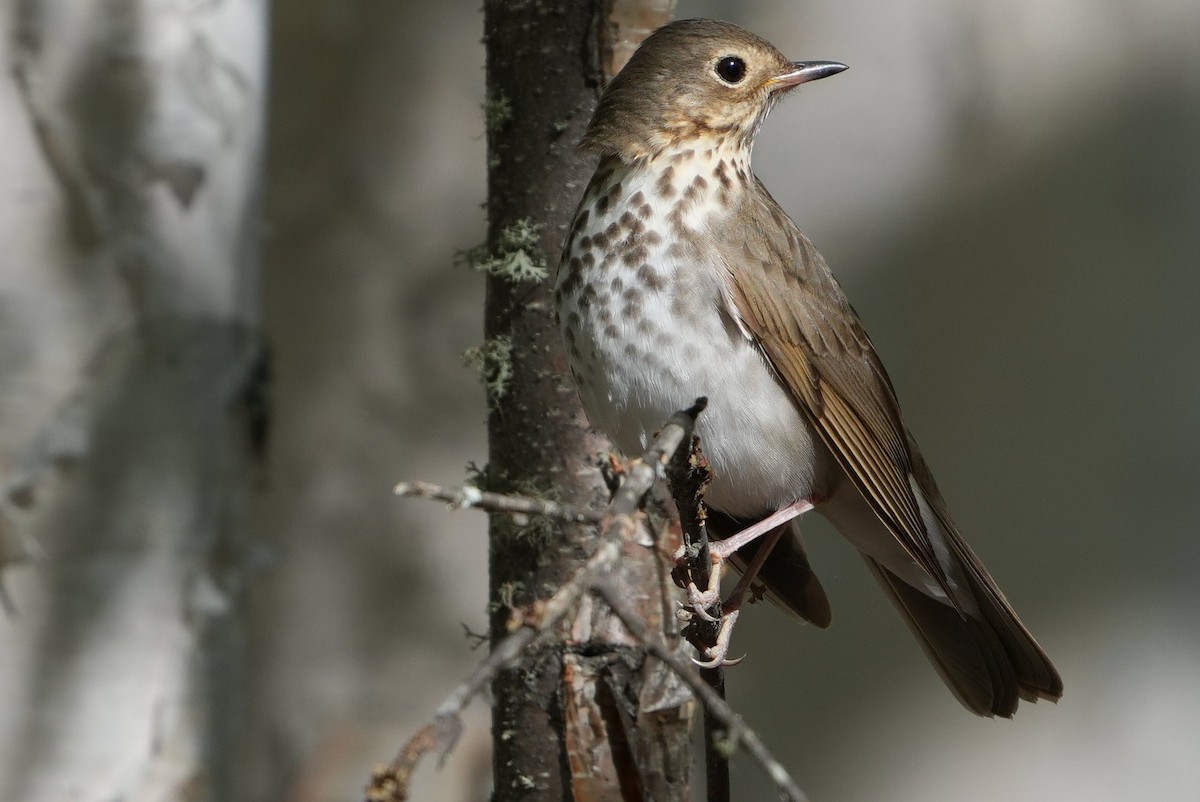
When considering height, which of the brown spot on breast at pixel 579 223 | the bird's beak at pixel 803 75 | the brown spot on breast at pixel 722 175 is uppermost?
the bird's beak at pixel 803 75

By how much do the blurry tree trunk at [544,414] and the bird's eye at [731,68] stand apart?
13cm

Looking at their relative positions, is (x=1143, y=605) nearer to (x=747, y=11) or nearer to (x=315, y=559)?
(x=747, y=11)

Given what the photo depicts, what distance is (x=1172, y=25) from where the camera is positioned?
331cm

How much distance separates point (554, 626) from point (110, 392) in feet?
5.49

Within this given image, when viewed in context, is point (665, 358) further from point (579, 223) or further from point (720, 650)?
point (720, 650)

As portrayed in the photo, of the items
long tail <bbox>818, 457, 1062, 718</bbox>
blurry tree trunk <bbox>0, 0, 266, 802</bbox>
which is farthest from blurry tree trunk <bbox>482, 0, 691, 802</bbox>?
blurry tree trunk <bbox>0, 0, 266, 802</bbox>

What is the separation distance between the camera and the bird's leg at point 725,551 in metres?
1.76

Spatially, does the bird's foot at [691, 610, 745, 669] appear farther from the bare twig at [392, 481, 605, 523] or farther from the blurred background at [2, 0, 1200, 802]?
the blurred background at [2, 0, 1200, 802]

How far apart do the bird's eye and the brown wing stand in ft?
0.75

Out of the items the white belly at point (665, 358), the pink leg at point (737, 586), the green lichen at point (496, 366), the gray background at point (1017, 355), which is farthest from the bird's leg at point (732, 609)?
the gray background at point (1017, 355)

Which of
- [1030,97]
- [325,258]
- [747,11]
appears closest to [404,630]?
[325,258]

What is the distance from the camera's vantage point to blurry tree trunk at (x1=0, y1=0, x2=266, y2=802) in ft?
7.53

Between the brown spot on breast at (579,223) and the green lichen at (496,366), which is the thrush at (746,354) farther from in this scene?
the green lichen at (496,366)

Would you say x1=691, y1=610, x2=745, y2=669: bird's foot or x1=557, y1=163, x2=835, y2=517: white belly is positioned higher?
x1=557, y1=163, x2=835, y2=517: white belly
